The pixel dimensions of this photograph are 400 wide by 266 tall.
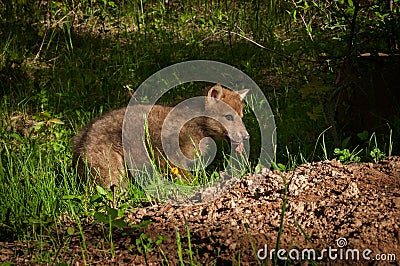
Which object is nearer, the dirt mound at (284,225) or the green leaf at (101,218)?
the dirt mound at (284,225)

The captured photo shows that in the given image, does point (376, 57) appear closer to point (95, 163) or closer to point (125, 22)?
point (95, 163)

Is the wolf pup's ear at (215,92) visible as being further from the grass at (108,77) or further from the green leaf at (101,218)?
the green leaf at (101,218)

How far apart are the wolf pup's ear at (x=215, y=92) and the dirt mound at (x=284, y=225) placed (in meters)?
1.61

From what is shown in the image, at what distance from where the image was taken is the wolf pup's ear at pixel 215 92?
18.1 ft

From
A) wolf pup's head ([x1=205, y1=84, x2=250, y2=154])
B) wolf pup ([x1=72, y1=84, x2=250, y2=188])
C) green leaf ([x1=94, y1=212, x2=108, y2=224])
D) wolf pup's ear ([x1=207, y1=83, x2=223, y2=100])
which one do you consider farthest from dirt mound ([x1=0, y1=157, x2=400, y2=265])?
wolf pup's ear ([x1=207, y1=83, x2=223, y2=100])

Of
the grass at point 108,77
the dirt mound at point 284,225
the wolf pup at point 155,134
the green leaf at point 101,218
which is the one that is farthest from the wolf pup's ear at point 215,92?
the green leaf at point 101,218

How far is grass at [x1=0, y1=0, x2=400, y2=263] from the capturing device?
14.2 feet

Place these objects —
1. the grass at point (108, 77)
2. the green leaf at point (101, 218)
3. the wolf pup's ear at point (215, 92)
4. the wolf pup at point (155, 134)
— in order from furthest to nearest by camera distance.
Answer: the wolf pup's ear at point (215, 92) < the wolf pup at point (155, 134) < the grass at point (108, 77) < the green leaf at point (101, 218)

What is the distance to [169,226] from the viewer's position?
3582 millimetres

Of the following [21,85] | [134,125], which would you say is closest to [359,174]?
[134,125]

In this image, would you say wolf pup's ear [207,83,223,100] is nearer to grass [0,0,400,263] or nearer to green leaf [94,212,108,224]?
grass [0,0,400,263]

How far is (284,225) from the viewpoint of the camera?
3.38 m

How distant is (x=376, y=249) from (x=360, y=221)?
23 cm

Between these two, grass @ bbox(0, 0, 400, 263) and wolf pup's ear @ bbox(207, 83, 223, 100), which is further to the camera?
wolf pup's ear @ bbox(207, 83, 223, 100)
